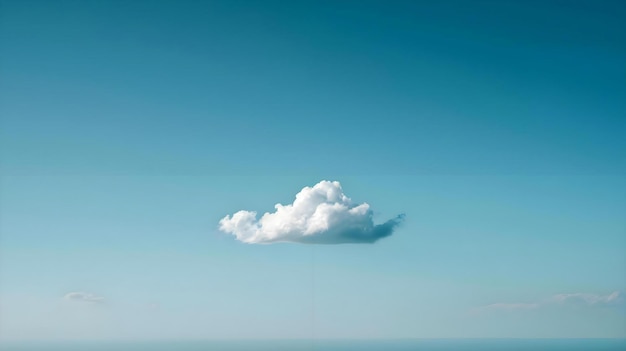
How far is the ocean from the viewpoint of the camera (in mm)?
4293

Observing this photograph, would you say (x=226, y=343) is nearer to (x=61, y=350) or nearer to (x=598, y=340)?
(x=61, y=350)

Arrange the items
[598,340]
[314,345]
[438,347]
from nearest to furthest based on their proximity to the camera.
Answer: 1. [314,345]
2. [598,340]
3. [438,347]

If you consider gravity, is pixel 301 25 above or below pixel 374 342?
above

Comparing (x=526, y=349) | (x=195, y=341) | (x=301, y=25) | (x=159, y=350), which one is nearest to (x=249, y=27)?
(x=301, y=25)

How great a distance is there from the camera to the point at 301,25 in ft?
11.6

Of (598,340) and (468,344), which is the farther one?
(468,344)

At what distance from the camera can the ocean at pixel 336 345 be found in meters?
4.29

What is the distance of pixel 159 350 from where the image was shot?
4.91m

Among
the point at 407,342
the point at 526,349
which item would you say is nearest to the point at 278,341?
the point at 407,342

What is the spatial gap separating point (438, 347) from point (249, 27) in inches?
147

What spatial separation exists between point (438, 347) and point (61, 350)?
3974mm

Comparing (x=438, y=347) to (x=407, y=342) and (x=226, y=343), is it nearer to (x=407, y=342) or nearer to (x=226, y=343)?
(x=407, y=342)

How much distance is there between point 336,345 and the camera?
4.38m

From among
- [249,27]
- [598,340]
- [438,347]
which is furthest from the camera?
[438,347]
